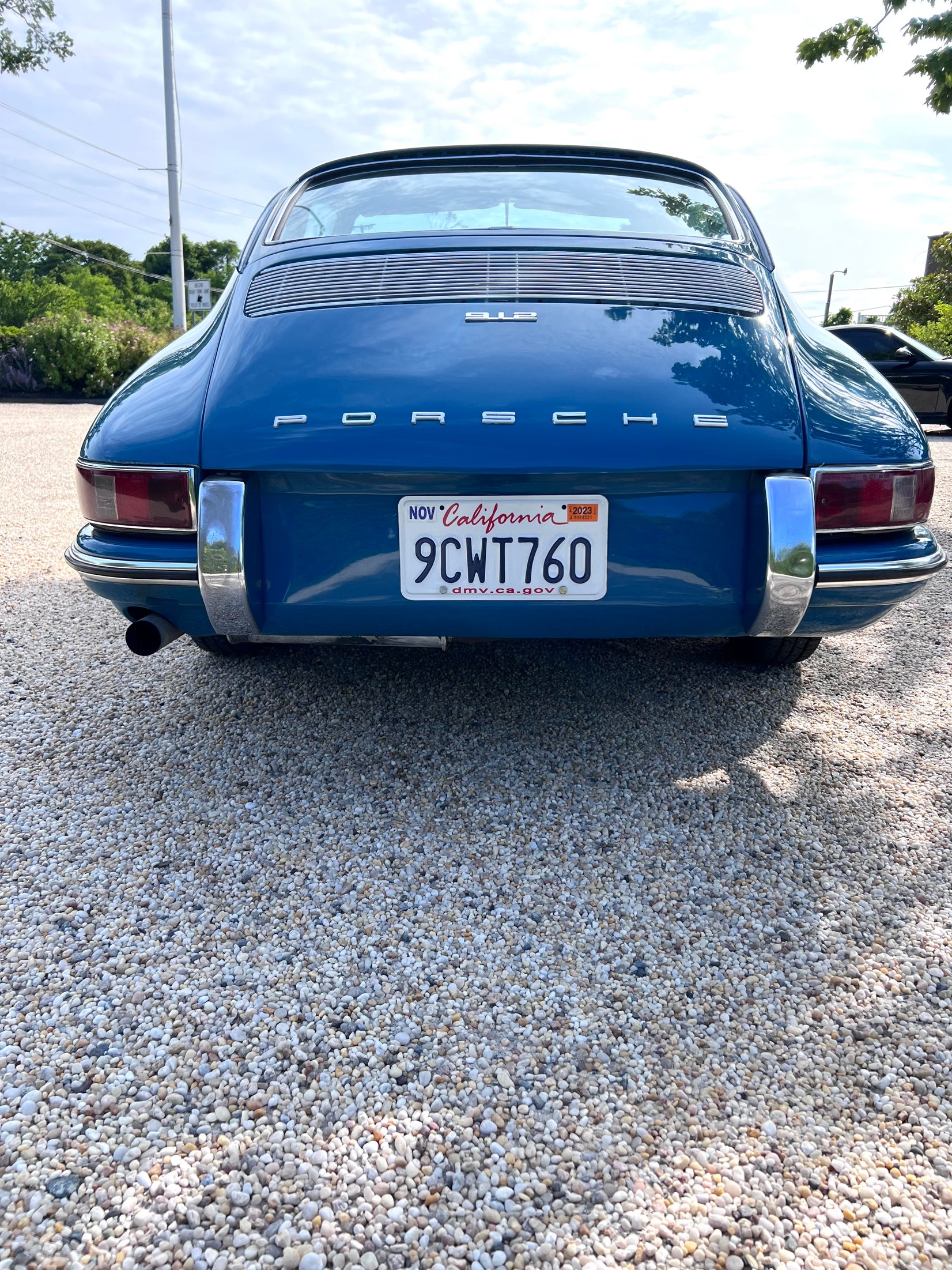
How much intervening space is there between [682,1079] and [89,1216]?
0.84m

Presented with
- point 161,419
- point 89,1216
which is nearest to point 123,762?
point 161,419

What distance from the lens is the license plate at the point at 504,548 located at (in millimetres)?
1830

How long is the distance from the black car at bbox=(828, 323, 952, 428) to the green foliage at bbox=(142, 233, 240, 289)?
194 ft

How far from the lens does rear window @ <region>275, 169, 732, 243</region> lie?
8.24ft

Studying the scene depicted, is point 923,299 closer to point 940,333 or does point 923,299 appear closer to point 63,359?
point 940,333

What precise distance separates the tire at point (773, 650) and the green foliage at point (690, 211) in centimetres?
118

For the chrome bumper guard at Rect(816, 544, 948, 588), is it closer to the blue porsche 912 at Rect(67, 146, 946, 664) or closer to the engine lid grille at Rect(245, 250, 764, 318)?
the blue porsche 912 at Rect(67, 146, 946, 664)

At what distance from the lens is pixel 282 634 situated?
1.98 meters

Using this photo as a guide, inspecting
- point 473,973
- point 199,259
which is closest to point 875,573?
point 473,973

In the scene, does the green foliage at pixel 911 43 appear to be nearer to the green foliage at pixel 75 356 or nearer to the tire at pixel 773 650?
the tire at pixel 773 650

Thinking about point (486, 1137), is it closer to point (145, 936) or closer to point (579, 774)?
point (145, 936)

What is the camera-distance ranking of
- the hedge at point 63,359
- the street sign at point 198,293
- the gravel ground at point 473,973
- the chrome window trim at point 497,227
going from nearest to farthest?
1. the gravel ground at point 473,973
2. the chrome window trim at point 497,227
3. the hedge at point 63,359
4. the street sign at point 198,293

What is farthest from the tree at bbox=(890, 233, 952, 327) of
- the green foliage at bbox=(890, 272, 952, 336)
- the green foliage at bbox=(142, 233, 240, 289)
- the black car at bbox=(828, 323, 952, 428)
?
the green foliage at bbox=(142, 233, 240, 289)

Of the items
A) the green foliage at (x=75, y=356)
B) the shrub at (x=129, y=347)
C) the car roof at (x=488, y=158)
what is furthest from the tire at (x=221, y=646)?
the shrub at (x=129, y=347)
